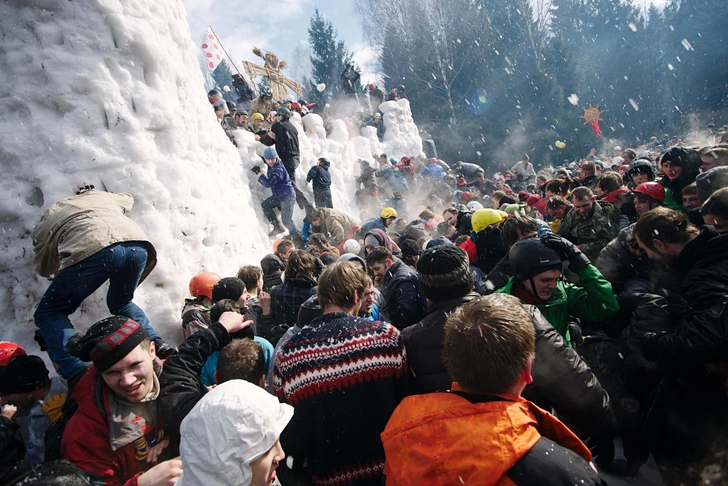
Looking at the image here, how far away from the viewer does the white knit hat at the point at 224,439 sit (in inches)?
49.3

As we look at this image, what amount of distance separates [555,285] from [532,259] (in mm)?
224

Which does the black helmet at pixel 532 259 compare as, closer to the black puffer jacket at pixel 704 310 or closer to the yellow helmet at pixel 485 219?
the black puffer jacket at pixel 704 310

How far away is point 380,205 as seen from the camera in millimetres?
12492

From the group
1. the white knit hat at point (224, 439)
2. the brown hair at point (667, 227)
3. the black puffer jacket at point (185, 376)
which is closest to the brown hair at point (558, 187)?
the brown hair at point (667, 227)

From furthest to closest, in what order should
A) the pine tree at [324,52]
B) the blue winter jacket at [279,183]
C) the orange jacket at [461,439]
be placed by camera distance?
1. the pine tree at [324,52]
2. the blue winter jacket at [279,183]
3. the orange jacket at [461,439]

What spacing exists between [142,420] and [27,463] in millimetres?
919

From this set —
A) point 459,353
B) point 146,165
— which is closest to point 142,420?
point 459,353

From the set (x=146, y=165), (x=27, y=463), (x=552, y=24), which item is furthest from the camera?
(x=552, y=24)

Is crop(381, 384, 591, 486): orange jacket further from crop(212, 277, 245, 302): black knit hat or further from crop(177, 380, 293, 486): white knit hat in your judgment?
crop(212, 277, 245, 302): black knit hat

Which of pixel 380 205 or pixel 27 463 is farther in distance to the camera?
pixel 380 205

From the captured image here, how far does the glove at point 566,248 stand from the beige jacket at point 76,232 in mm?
3033

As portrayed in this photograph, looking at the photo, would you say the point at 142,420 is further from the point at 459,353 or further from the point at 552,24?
the point at 552,24

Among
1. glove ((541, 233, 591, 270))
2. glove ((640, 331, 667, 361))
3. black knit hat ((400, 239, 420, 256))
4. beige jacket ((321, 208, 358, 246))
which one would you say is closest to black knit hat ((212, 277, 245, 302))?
glove ((541, 233, 591, 270))

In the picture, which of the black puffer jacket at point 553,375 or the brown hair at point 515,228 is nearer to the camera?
the black puffer jacket at point 553,375
